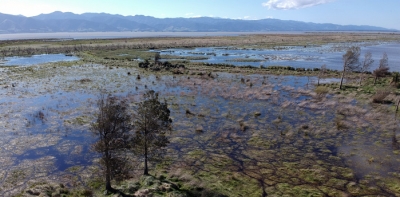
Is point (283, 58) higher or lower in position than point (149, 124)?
higher

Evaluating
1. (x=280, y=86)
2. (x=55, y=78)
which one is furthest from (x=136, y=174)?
(x=55, y=78)

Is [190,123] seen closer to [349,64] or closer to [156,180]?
[156,180]

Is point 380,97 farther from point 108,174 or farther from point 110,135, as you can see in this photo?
point 108,174

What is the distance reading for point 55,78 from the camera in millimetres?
62562

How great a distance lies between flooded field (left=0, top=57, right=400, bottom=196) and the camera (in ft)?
73.6

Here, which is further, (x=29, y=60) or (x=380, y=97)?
(x=29, y=60)

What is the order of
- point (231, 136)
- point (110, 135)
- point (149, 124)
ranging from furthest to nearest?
point (231, 136) < point (149, 124) < point (110, 135)

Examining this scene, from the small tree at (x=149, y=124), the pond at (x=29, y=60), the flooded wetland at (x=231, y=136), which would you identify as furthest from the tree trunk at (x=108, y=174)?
the pond at (x=29, y=60)

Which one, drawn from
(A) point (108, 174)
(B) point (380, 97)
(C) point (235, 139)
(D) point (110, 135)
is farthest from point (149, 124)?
(B) point (380, 97)

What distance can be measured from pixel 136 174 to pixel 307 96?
36.8 meters

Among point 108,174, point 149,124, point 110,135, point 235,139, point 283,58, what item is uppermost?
point 283,58

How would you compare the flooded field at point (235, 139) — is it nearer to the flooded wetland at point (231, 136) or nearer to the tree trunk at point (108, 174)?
the flooded wetland at point (231, 136)

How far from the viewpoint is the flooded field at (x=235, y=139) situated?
22.4 m

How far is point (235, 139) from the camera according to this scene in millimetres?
30641
